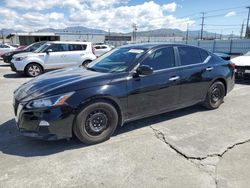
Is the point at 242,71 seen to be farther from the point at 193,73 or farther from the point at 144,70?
the point at 144,70

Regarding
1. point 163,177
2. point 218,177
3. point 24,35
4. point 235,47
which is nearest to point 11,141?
point 163,177

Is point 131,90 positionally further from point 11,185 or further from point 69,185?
point 11,185

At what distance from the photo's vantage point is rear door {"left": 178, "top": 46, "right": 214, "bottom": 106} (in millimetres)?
4520

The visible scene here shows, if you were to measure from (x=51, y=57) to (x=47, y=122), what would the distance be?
26.3 feet

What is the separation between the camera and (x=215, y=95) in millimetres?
5246

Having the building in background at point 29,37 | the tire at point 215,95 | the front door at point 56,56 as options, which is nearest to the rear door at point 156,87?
the tire at point 215,95

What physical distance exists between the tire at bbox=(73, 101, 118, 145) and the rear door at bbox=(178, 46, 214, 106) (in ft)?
5.40

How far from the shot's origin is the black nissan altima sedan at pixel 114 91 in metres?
3.26

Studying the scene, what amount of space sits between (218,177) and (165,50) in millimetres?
2503

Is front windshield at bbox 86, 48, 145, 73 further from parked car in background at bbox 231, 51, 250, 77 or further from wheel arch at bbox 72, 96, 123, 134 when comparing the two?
parked car in background at bbox 231, 51, 250, 77

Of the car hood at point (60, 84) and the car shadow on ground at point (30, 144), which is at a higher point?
the car hood at point (60, 84)

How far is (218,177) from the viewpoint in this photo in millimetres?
2750

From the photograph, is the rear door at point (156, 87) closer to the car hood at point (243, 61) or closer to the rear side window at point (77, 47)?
the car hood at point (243, 61)

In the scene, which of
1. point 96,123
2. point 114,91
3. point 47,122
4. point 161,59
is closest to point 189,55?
point 161,59
